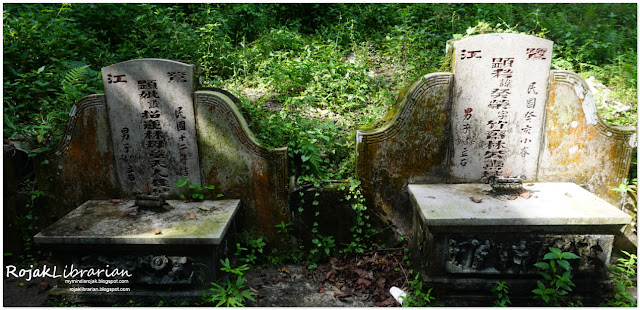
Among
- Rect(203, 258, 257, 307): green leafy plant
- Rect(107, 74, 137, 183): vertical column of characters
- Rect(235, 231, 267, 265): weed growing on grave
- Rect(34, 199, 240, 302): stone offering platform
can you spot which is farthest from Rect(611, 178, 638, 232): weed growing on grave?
Rect(107, 74, 137, 183): vertical column of characters

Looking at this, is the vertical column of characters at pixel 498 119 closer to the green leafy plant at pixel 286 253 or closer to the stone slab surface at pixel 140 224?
the green leafy plant at pixel 286 253

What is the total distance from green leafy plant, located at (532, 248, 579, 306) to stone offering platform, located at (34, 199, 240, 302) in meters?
2.70

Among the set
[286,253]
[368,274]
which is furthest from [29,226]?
[368,274]

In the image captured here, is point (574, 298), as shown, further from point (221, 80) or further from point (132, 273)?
point (221, 80)

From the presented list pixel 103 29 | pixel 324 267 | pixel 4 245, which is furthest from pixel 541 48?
pixel 103 29

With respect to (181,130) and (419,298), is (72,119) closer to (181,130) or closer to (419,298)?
(181,130)

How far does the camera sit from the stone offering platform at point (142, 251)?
3402 mm

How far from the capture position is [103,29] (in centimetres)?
659

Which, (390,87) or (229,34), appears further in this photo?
(229,34)

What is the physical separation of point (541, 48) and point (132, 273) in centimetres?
425

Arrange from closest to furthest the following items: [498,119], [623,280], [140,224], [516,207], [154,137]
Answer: [516,207]
[140,224]
[623,280]
[498,119]
[154,137]

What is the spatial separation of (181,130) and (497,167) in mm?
3215

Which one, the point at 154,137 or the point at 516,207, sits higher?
the point at 154,137

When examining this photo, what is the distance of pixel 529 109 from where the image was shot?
12.8 ft
